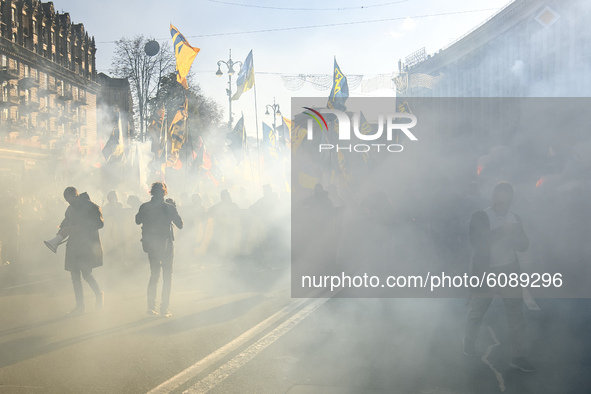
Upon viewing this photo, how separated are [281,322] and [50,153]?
1480 inches

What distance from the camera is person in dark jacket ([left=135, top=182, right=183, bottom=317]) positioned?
6.28 meters

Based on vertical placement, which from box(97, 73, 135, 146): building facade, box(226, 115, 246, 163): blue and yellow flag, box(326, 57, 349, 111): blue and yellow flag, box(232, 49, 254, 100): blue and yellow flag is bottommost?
box(226, 115, 246, 163): blue and yellow flag

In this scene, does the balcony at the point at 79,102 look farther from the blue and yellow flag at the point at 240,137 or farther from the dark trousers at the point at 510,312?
the dark trousers at the point at 510,312

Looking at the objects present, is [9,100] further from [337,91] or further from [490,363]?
[490,363]

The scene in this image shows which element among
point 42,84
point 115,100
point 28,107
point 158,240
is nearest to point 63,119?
point 42,84

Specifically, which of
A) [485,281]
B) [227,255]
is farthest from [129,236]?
[485,281]

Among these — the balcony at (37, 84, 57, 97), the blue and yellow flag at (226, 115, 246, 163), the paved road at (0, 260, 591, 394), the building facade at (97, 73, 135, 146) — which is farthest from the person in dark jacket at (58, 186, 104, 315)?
the building facade at (97, 73, 135, 146)

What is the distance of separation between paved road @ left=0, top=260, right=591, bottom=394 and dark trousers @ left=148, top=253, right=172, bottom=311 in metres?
0.20

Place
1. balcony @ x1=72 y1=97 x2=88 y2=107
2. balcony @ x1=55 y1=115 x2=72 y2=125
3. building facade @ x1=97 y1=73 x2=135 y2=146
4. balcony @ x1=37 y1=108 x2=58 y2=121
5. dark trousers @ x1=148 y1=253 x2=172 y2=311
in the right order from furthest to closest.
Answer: building facade @ x1=97 y1=73 x2=135 y2=146, balcony @ x1=72 y1=97 x2=88 y2=107, balcony @ x1=55 y1=115 x2=72 y2=125, balcony @ x1=37 y1=108 x2=58 y2=121, dark trousers @ x1=148 y1=253 x2=172 y2=311

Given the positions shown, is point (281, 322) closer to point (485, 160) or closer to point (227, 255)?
point (227, 255)

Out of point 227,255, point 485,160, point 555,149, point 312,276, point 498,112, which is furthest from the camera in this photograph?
point 498,112

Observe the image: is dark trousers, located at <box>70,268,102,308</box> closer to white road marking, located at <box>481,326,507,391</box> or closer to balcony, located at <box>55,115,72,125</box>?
white road marking, located at <box>481,326,507,391</box>

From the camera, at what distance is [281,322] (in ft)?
18.9

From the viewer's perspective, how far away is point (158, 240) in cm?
632
